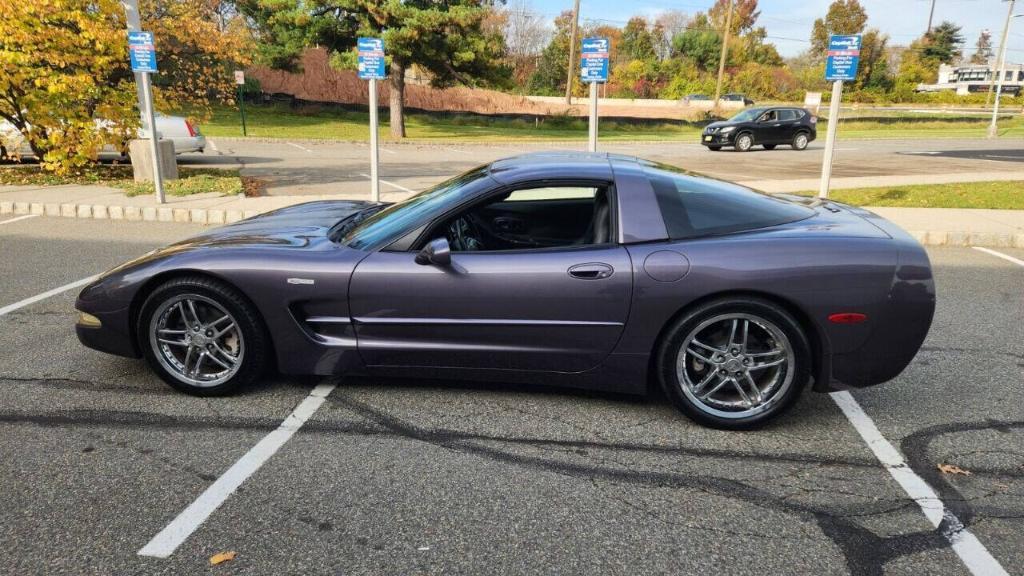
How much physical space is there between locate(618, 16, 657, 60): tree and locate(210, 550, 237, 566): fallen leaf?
241 feet

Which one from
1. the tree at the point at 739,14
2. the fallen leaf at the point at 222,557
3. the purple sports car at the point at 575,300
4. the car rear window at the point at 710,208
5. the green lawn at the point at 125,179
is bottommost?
the fallen leaf at the point at 222,557

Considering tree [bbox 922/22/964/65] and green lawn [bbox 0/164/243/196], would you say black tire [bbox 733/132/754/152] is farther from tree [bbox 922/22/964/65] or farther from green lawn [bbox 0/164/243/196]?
tree [bbox 922/22/964/65]

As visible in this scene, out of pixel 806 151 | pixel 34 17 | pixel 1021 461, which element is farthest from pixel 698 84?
pixel 1021 461

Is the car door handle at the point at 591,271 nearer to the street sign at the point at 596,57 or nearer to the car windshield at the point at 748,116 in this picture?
the street sign at the point at 596,57

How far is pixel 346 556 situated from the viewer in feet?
7.89

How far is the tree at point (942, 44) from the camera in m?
77.9

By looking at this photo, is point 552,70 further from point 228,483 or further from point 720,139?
point 228,483

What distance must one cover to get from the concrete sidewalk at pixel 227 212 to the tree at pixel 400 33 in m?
15.9

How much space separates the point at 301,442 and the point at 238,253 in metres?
1.08

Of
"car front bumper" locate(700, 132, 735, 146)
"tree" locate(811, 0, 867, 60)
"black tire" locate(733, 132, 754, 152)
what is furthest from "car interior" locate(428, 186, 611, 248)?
"tree" locate(811, 0, 867, 60)

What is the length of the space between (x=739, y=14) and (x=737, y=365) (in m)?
88.8

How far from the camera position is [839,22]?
75000 millimetres

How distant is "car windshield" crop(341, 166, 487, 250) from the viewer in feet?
11.7

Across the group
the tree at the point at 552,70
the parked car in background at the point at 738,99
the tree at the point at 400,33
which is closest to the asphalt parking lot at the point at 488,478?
the tree at the point at 400,33
